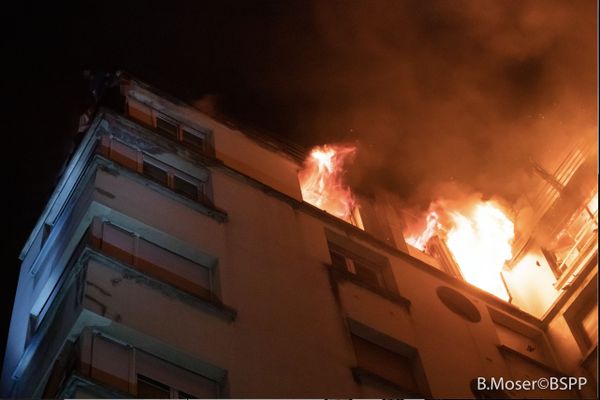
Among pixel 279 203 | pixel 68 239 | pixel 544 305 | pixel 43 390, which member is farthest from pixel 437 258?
pixel 43 390

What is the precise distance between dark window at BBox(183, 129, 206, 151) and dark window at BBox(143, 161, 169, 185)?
2065 mm

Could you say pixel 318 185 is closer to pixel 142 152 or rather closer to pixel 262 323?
pixel 142 152

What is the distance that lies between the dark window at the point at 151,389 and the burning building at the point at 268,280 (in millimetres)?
37

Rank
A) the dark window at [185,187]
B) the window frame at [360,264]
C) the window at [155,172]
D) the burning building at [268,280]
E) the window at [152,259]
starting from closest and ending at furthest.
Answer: the burning building at [268,280] < the window at [152,259] < the window at [155,172] < the dark window at [185,187] < the window frame at [360,264]

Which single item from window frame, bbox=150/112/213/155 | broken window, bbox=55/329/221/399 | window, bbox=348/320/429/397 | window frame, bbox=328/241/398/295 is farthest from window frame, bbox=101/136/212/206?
broken window, bbox=55/329/221/399

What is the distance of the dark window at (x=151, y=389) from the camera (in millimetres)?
13344

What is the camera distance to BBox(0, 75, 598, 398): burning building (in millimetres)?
14188

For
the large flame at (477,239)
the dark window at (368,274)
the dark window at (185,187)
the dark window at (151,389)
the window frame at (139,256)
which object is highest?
the large flame at (477,239)

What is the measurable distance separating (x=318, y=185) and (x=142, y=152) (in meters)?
6.45

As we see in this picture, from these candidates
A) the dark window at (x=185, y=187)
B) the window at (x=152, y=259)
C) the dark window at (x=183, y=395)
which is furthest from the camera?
the dark window at (x=185, y=187)

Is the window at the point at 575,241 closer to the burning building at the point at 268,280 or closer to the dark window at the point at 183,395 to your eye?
the burning building at the point at 268,280

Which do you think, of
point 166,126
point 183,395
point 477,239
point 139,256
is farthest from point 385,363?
point 477,239

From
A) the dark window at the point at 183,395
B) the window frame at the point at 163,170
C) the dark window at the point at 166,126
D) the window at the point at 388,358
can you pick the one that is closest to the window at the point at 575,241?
the window at the point at 388,358

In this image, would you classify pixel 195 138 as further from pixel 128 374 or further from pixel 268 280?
pixel 128 374
